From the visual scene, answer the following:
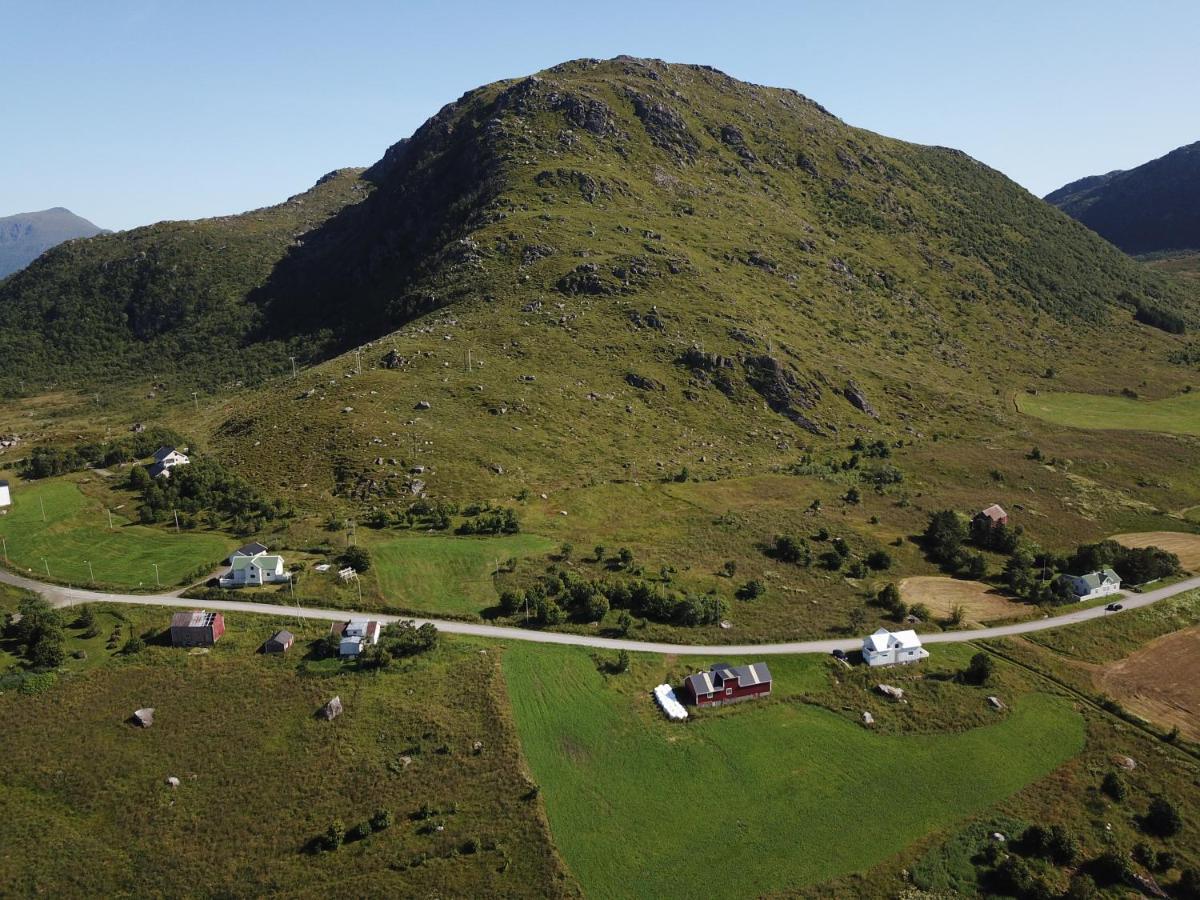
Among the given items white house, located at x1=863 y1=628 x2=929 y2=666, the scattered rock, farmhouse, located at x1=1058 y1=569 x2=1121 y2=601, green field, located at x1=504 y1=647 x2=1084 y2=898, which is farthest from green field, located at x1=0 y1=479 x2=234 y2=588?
farmhouse, located at x1=1058 y1=569 x2=1121 y2=601

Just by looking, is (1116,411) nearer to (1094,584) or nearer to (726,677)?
(1094,584)

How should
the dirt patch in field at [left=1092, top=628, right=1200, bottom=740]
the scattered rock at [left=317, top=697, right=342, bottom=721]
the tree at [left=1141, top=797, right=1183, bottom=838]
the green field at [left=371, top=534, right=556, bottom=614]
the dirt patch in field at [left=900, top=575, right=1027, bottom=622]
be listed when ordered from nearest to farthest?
the tree at [left=1141, top=797, right=1183, bottom=838]
the scattered rock at [left=317, top=697, right=342, bottom=721]
the dirt patch in field at [left=1092, top=628, right=1200, bottom=740]
the green field at [left=371, top=534, right=556, bottom=614]
the dirt patch in field at [left=900, top=575, right=1027, bottom=622]

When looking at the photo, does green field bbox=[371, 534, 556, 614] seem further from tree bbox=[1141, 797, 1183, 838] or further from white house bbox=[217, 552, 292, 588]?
tree bbox=[1141, 797, 1183, 838]

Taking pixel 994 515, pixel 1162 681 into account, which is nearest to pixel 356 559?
pixel 1162 681

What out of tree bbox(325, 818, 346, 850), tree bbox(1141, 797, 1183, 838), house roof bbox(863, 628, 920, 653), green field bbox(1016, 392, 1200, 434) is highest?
green field bbox(1016, 392, 1200, 434)

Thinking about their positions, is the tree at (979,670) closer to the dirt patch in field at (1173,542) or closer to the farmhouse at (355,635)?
the dirt patch in field at (1173,542)

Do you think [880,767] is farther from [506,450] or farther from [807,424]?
[807,424]
